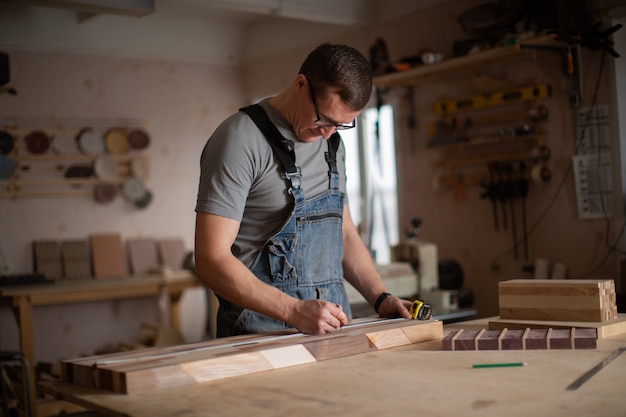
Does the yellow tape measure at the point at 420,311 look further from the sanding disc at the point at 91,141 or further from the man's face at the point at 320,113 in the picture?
the sanding disc at the point at 91,141

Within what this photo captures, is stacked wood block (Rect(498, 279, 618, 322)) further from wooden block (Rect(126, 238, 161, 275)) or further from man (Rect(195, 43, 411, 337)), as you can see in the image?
wooden block (Rect(126, 238, 161, 275))

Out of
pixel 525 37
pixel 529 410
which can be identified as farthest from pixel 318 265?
pixel 525 37

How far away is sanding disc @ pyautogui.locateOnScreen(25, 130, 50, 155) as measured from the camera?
6258 mm

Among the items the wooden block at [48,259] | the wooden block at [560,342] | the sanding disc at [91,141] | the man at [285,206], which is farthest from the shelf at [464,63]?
the wooden block at [48,259]

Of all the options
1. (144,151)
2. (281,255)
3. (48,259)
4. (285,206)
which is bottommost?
(48,259)

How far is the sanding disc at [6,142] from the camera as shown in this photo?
6.12 metres

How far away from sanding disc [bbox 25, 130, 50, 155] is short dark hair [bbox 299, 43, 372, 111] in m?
4.76

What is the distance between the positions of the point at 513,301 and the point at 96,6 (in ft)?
13.0

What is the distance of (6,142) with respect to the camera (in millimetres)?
6145

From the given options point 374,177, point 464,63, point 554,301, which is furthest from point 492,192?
point 554,301

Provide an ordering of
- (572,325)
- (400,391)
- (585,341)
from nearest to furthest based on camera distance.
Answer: (400,391)
(585,341)
(572,325)

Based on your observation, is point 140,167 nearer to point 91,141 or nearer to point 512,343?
point 91,141

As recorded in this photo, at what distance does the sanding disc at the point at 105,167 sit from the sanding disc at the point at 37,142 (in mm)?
449

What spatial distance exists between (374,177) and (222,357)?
4.61 m
